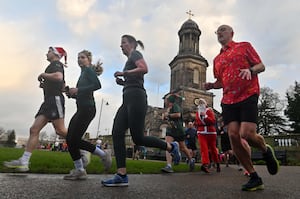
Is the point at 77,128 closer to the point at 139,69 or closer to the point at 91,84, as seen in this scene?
the point at 91,84

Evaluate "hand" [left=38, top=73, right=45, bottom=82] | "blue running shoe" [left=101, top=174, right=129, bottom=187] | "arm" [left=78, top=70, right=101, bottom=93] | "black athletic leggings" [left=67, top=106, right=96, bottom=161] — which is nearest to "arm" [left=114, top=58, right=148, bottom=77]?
"arm" [left=78, top=70, right=101, bottom=93]

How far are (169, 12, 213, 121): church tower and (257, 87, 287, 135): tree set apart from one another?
1256 centimetres

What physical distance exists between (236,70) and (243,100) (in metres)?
0.44

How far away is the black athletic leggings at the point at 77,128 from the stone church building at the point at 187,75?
133ft

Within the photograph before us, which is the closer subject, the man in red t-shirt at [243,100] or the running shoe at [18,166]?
the man in red t-shirt at [243,100]

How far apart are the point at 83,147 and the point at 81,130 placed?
340mm

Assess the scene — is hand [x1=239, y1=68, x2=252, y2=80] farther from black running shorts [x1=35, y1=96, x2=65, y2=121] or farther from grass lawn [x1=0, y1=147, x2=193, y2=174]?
grass lawn [x1=0, y1=147, x2=193, y2=174]

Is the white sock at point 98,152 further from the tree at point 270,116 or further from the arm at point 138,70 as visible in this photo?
the tree at point 270,116

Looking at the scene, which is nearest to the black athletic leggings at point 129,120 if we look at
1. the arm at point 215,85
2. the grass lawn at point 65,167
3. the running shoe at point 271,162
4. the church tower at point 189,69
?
the arm at point 215,85

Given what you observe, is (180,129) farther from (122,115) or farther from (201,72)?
(201,72)

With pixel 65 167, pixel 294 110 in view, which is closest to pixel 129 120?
pixel 65 167

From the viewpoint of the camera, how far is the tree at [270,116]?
177 ft

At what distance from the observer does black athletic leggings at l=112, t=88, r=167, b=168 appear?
411 cm

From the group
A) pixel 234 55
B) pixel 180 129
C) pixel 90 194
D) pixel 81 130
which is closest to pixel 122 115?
pixel 81 130
